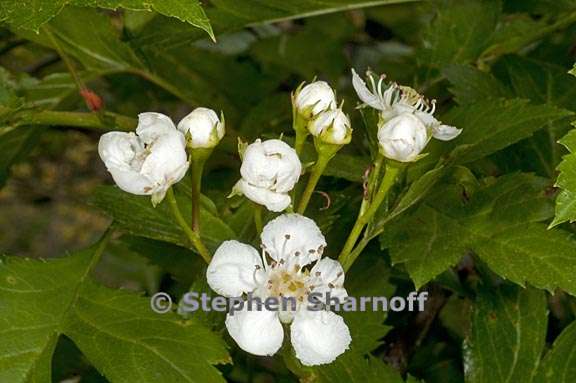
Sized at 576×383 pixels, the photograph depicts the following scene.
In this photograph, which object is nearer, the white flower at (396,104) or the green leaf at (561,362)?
the white flower at (396,104)

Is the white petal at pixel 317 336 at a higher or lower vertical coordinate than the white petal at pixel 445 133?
lower

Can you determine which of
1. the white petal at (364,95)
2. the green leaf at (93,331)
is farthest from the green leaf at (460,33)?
the green leaf at (93,331)

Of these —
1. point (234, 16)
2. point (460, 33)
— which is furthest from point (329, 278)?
point (460, 33)

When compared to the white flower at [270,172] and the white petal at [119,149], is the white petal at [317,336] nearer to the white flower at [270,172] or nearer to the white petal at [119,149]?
the white flower at [270,172]

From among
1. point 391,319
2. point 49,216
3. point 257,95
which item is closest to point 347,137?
point 391,319

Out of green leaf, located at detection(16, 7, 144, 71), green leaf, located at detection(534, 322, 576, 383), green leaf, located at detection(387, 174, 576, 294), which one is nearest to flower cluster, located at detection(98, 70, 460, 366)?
green leaf, located at detection(387, 174, 576, 294)

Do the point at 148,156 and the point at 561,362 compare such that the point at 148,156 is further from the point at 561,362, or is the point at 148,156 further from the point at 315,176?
the point at 561,362

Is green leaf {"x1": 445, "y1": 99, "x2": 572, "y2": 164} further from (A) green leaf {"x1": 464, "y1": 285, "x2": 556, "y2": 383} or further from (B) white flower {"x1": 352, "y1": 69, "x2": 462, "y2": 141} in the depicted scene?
(A) green leaf {"x1": 464, "y1": 285, "x2": 556, "y2": 383}
